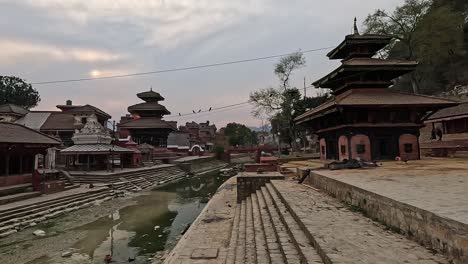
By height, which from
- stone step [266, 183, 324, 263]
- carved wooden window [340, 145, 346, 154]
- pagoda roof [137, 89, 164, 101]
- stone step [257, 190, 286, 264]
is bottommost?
stone step [257, 190, 286, 264]

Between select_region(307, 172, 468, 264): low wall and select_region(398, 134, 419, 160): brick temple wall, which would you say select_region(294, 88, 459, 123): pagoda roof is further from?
select_region(307, 172, 468, 264): low wall

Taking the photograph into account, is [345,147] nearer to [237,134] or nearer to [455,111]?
[455,111]

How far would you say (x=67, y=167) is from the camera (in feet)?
119

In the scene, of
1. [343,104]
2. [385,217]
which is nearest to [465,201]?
[385,217]

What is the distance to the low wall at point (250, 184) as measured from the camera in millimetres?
17188

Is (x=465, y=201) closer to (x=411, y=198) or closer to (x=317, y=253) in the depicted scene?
(x=411, y=198)

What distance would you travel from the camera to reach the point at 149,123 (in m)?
57.5

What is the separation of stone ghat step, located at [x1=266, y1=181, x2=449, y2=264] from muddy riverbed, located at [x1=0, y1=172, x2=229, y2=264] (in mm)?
6620

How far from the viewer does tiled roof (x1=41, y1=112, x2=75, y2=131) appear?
4619 cm

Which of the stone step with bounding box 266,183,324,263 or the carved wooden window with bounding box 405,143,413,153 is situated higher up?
the carved wooden window with bounding box 405,143,413,153

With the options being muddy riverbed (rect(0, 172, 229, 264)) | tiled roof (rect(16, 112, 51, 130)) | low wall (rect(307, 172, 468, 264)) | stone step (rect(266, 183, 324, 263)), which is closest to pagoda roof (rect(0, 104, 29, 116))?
tiled roof (rect(16, 112, 51, 130))

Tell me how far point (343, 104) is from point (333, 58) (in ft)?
28.1

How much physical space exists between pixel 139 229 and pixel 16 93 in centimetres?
7212

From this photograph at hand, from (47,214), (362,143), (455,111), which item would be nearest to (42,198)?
(47,214)
